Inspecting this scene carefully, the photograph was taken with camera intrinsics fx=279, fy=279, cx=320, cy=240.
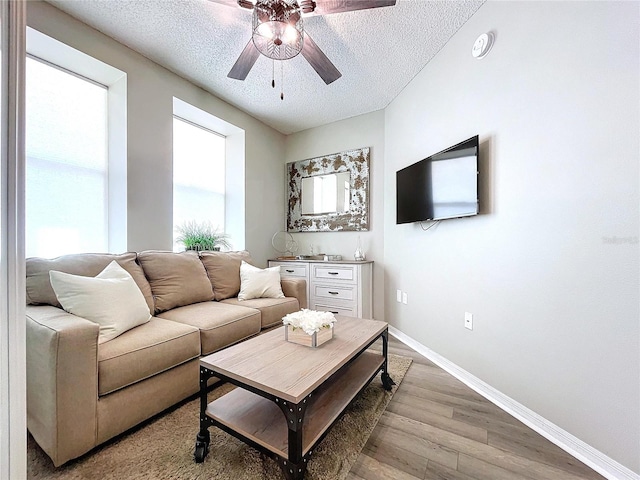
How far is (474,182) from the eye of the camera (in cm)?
197

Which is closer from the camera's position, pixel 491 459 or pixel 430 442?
pixel 491 459

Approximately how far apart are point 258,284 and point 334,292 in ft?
3.37

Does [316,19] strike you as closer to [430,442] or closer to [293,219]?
[293,219]

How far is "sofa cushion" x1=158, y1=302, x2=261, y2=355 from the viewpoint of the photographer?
6.08ft

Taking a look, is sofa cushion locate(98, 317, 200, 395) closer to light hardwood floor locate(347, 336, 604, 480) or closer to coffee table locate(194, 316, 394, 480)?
coffee table locate(194, 316, 394, 480)

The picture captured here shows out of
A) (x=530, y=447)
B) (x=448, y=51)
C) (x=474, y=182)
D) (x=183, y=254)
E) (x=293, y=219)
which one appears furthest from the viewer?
(x=293, y=219)

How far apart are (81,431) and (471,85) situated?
3111 mm

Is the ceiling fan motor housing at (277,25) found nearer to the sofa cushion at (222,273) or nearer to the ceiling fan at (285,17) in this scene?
the ceiling fan at (285,17)

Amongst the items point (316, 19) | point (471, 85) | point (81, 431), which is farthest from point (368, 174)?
point (81, 431)

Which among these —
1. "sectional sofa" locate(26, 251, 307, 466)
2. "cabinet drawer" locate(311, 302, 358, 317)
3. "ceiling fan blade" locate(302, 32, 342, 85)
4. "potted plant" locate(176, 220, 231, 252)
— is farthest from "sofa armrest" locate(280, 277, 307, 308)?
"ceiling fan blade" locate(302, 32, 342, 85)

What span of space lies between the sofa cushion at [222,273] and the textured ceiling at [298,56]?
1.81m

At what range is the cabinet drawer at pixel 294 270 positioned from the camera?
11.8 feet

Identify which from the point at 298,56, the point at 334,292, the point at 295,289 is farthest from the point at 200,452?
the point at 298,56

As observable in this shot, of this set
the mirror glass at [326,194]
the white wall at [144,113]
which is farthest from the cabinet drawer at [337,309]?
the white wall at [144,113]
